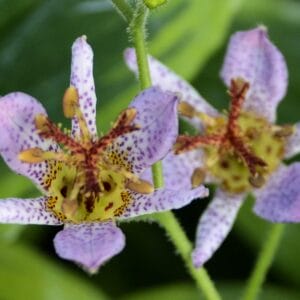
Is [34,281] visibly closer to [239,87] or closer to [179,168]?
[179,168]

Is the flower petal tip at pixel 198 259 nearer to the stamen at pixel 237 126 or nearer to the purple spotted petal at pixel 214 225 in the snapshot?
the purple spotted petal at pixel 214 225

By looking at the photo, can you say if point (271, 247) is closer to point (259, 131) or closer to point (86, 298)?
point (259, 131)

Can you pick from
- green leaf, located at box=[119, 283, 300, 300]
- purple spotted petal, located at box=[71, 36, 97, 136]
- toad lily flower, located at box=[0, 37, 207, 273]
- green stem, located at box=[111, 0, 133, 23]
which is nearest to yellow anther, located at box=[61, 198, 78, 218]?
Answer: toad lily flower, located at box=[0, 37, 207, 273]

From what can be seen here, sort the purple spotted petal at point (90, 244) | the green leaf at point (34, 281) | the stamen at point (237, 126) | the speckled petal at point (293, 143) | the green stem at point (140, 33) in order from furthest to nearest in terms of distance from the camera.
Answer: the green leaf at point (34, 281) < the speckled petal at point (293, 143) < the stamen at point (237, 126) < the green stem at point (140, 33) < the purple spotted petal at point (90, 244)

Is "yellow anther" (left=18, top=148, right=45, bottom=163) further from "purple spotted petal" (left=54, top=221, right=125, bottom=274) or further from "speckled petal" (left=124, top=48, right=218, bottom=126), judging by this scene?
"speckled petal" (left=124, top=48, right=218, bottom=126)

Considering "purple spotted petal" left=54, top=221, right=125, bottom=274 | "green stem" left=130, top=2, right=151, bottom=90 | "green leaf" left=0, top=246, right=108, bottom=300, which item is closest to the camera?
"purple spotted petal" left=54, top=221, right=125, bottom=274

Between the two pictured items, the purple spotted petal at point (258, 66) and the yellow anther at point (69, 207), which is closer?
the yellow anther at point (69, 207)

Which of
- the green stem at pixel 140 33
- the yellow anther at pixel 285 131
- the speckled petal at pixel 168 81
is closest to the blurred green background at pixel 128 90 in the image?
the speckled petal at pixel 168 81
